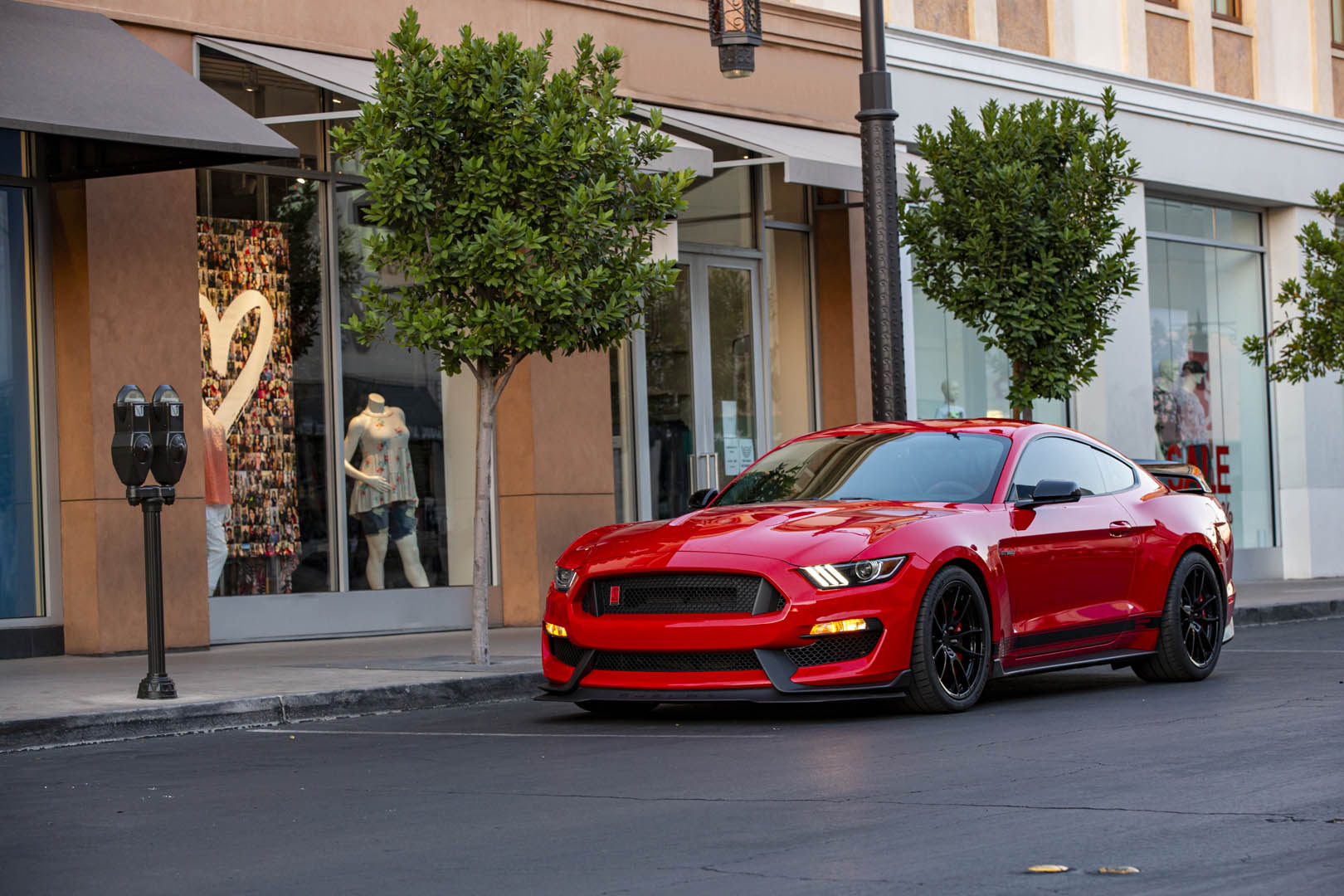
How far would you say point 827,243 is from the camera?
64.3 feet

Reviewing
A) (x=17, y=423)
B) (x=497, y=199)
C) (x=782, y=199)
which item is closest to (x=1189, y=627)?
(x=497, y=199)

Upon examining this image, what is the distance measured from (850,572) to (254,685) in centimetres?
384

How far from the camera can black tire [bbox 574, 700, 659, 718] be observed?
380 inches

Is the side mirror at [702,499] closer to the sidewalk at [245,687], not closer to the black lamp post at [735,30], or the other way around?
the sidewalk at [245,687]

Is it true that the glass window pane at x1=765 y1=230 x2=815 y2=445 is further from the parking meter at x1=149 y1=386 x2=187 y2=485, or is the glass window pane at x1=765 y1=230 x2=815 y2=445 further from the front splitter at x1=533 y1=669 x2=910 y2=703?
the front splitter at x1=533 y1=669 x2=910 y2=703

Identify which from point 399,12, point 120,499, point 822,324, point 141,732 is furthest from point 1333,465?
point 141,732

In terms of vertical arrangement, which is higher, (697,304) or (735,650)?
(697,304)

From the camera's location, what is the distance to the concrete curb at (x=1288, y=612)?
1716 centimetres

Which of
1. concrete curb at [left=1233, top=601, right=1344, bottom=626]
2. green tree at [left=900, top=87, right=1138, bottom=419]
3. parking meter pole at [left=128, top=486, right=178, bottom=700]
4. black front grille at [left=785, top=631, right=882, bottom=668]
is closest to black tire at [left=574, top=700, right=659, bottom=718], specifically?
black front grille at [left=785, top=631, right=882, bottom=668]

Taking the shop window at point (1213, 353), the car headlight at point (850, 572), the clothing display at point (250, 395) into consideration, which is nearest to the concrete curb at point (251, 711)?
the car headlight at point (850, 572)

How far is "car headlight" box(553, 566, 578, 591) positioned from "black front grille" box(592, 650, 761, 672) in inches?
16.9

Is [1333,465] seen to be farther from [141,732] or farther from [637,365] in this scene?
[141,732]

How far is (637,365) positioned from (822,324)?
268 centimetres

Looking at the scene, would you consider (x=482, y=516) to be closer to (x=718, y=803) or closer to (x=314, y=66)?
(x=314, y=66)
